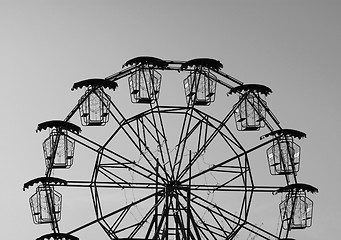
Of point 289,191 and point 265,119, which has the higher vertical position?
point 265,119

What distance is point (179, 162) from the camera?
38.7 meters

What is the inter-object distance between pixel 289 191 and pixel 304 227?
1.49 meters

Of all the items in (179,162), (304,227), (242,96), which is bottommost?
(304,227)

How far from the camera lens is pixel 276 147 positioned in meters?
39.9

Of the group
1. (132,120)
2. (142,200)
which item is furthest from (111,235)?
(132,120)

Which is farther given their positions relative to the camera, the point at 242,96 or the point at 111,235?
the point at 242,96

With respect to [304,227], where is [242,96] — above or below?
above

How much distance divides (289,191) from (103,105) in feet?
25.3
